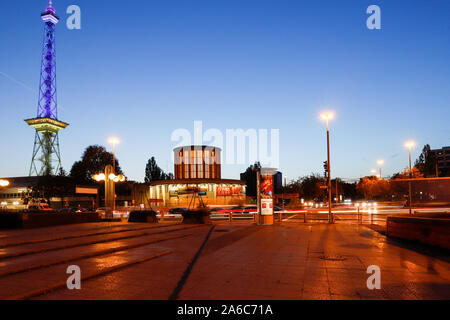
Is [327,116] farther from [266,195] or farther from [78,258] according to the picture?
[78,258]

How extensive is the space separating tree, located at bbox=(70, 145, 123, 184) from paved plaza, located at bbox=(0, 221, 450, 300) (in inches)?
3169

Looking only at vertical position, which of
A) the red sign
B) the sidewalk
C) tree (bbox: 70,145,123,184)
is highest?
tree (bbox: 70,145,123,184)

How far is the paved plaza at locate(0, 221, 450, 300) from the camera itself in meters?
6.32

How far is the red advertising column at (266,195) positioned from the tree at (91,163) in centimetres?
7166

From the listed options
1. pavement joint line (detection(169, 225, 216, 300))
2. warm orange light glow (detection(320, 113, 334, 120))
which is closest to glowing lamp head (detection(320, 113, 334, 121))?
warm orange light glow (detection(320, 113, 334, 120))

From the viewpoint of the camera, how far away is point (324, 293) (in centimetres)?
638

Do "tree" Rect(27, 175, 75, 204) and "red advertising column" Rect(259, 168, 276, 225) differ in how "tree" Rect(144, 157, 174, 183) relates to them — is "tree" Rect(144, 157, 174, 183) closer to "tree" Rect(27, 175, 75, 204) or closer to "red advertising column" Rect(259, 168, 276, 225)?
"tree" Rect(27, 175, 75, 204)

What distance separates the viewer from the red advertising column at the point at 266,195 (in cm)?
2352

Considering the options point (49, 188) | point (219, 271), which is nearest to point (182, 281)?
point (219, 271)

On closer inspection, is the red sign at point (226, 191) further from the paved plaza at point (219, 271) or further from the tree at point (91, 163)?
the paved plaza at point (219, 271)

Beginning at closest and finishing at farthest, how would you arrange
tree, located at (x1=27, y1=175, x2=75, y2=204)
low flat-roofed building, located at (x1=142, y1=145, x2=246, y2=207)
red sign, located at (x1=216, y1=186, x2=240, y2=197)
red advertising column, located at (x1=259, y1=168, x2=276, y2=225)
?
red advertising column, located at (x1=259, y1=168, x2=276, y2=225)
tree, located at (x1=27, y1=175, x2=75, y2=204)
low flat-roofed building, located at (x1=142, y1=145, x2=246, y2=207)
red sign, located at (x1=216, y1=186, x2=240, y2=197)
